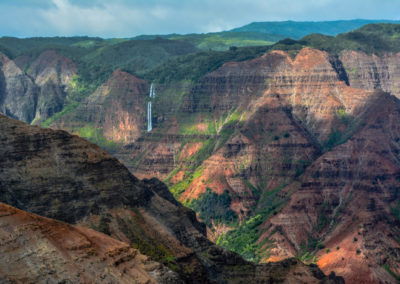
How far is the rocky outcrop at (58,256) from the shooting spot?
108 m

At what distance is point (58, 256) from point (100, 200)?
37.4 m

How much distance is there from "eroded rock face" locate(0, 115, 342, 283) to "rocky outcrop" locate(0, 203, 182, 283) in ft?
23.3

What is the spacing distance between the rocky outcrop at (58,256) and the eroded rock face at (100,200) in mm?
7107

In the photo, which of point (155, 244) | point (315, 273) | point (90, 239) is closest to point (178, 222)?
point (155, 244)

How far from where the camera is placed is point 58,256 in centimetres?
11231

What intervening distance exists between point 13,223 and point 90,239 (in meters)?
15.0

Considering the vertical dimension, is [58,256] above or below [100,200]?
above

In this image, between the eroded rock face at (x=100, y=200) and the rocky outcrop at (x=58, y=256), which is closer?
the rocky outcrop at (x=58, y=256)

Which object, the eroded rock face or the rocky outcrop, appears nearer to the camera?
the rocky outcrop

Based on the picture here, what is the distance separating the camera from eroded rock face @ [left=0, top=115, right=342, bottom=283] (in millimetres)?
143375

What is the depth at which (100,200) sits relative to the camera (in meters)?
150

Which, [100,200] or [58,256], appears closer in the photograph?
[58,256]

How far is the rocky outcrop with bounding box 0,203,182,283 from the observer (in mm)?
107750

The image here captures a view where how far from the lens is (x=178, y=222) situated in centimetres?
16175
